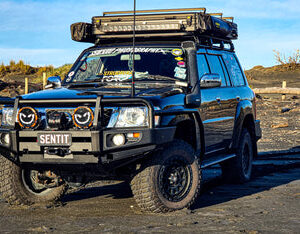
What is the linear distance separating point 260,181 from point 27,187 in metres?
3.65

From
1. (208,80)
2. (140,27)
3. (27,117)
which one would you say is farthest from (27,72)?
(27,117)

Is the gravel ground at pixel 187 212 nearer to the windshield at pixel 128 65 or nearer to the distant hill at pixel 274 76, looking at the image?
the windshield at pixel 128 65

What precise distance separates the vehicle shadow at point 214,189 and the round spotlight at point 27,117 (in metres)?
1.47

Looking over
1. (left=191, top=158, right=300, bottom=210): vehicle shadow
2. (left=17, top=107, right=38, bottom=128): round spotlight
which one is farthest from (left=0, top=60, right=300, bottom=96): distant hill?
(left=17, top=107, right=38, bottom=128): round spotlight

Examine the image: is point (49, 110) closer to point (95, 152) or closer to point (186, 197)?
point (95, 152)

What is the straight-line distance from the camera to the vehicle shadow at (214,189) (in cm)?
695

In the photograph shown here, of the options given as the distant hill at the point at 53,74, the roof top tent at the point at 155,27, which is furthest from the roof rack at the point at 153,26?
the distant hill at the point at 53,74

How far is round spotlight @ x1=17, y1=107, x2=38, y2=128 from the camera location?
5648 millimetres

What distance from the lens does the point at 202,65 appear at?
7336 mm

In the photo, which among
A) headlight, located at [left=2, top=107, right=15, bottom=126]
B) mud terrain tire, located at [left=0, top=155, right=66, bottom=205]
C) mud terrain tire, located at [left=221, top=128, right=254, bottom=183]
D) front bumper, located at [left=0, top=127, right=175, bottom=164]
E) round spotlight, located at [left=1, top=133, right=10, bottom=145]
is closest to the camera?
front bumper, located at [left=0, top=127, right=175, bottom=164]

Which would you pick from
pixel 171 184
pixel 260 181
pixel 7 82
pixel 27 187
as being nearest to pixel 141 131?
pixel 171 184

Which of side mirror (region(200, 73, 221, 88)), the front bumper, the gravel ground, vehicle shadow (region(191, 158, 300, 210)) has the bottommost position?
vehicle shadow (region(191, 158, 300, 210))

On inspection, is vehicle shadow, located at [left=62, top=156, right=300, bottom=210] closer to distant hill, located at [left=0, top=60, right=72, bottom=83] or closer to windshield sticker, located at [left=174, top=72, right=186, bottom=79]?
windshield sticker, located at [left=174, top=72, right=186, bottom=79]

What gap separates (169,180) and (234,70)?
11.0 feet
